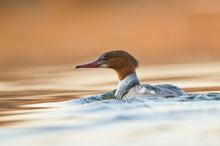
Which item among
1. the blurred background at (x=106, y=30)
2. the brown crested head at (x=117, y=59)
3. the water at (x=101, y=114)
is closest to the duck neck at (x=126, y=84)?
the brown crested head at (x=117, y=59)

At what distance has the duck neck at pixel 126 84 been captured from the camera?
1207cm

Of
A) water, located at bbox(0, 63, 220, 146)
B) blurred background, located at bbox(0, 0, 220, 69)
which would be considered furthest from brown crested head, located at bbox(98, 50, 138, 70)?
blurred background, located at bbox(0, 0, 220, 69)

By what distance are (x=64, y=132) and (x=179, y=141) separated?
1.31 metres

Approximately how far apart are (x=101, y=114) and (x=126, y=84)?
2.23m

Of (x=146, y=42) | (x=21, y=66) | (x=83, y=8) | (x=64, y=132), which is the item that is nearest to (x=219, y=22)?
(x=146, y=42)

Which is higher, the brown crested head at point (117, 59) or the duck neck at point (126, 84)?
the brown crested head at point (117, 59)

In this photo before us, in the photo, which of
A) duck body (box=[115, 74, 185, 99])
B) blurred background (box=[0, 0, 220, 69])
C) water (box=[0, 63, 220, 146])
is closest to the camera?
water (box=[0, 63, 220, 146])

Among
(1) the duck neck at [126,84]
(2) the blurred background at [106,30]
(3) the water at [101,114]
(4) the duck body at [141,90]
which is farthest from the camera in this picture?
(2) the blurred background at [106,30]

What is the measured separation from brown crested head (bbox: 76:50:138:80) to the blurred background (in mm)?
4189

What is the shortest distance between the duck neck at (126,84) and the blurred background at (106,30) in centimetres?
420

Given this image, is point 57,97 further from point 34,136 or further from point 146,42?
point 146,42

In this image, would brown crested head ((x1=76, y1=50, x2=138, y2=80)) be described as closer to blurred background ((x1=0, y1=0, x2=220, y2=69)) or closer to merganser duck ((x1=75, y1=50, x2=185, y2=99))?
merganser duck ((x1=75, y1=50, x2=185, y2=99))

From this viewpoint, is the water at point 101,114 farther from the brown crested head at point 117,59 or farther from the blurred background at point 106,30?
the blurred background at point 106,30

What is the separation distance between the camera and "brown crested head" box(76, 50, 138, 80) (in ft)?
39.9
